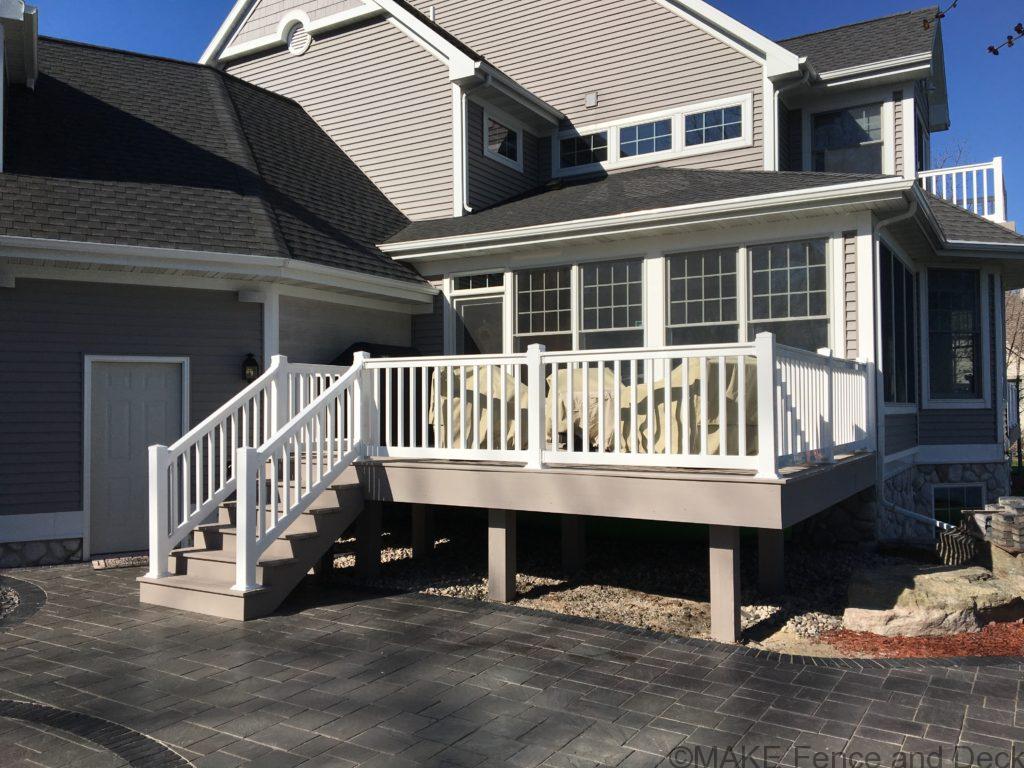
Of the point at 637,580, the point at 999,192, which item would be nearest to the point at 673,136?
the point at 999,192

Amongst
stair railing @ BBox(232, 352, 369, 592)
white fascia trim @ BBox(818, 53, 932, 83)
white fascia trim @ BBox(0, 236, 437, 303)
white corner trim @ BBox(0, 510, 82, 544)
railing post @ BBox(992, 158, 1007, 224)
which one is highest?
white fascia trim @ BBox(818, 53, 932, 83)

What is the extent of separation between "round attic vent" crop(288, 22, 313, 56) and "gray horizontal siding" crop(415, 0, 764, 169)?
2.67 m

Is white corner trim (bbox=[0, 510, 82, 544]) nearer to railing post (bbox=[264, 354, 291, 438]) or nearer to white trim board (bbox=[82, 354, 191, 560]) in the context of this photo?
white trim board (bbox=[82, 354, 191, 560])

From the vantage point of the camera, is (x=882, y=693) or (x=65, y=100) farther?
(x=65, y=100)

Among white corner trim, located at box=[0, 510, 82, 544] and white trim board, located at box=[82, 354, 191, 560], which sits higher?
white trim board, located at box=[82, 354, 191, 560]

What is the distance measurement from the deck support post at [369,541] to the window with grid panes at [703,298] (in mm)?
3916

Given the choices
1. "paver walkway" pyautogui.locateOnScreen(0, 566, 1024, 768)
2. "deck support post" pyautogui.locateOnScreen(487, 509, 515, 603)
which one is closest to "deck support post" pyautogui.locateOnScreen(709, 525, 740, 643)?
"paver walkway" pyautogui.locateOnScreen(0, 566, 1024, 768)

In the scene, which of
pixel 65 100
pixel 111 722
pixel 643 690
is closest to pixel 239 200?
pixel 65 100

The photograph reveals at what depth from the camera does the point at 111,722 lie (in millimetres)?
4039

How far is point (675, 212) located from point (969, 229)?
4725 mm

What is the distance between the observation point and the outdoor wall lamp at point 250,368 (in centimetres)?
866

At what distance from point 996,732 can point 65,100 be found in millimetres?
11041

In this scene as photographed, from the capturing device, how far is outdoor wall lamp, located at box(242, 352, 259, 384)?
8.66 meters

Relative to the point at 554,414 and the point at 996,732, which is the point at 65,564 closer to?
the point at 554,414
